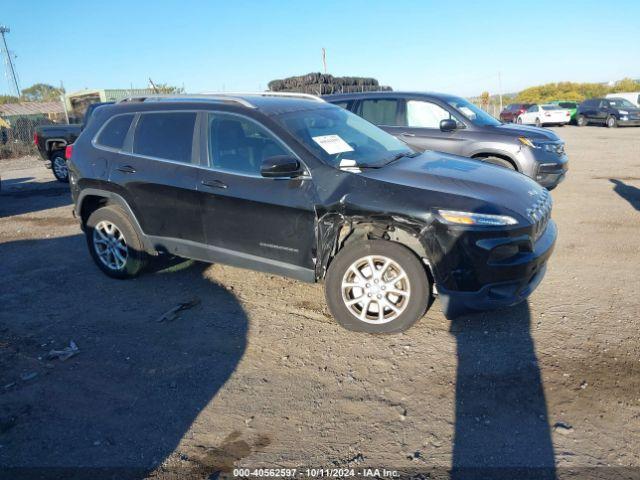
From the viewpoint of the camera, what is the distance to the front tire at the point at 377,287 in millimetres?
3639

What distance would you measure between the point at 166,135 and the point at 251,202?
124 cm

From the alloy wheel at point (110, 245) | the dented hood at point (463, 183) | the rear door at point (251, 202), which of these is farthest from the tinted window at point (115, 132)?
the dented hood at point (463, 183)

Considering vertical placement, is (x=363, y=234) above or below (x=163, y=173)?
below

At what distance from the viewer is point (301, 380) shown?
3.34 m

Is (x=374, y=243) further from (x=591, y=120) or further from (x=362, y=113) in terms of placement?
(x=591, y=120)

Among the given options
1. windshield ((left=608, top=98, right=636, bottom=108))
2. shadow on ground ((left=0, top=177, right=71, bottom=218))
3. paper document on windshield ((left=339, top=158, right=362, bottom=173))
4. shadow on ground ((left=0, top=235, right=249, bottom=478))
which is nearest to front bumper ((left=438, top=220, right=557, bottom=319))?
paper document on windshield ((left=339, top=158, right=362, bottom=173))

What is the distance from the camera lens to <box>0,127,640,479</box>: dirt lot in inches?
104

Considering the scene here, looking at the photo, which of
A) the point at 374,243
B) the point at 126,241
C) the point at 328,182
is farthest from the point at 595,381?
the point at 126,241

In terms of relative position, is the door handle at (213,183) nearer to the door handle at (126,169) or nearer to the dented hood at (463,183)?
the door handle at (126,169)

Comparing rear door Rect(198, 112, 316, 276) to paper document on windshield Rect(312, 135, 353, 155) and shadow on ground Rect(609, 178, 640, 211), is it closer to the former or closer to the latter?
paper document on windshield Rect(312, 135, 353, 155)

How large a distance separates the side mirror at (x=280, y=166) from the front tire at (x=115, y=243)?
73.9 inches

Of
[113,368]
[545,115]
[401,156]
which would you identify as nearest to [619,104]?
[545,115]

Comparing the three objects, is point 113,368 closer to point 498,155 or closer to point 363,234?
point 363,234

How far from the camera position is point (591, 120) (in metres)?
27.5
